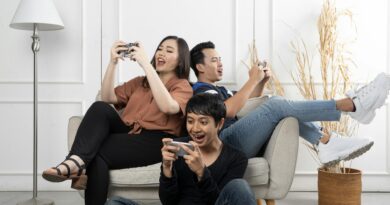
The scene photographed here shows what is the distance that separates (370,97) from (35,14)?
2122 millimetres

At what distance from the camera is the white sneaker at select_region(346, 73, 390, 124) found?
207 cm

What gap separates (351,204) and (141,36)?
1922 mm

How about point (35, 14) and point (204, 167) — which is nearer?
point (204, 167)

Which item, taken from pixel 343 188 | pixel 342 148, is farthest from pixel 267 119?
pixel 343 188

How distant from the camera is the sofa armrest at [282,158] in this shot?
205cm

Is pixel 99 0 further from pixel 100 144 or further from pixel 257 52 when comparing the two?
pixel 100 144

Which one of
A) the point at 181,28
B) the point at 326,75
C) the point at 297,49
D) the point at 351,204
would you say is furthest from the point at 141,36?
the point at 351,204

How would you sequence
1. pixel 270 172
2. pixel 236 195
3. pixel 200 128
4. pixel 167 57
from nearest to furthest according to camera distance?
1. pixel 236 195
2. pixel 200 128
3. pixel 270 172
4. pixel 167 57

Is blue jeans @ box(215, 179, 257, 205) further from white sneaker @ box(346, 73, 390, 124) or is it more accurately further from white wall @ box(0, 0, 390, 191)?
white wall @ box(0, 0, 390, 191)

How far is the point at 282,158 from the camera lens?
6.74 ft

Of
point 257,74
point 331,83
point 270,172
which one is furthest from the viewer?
Answer: point 331,83

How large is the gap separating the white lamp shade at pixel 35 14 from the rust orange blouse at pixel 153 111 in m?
0.95

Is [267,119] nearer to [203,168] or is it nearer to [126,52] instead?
[203,168]

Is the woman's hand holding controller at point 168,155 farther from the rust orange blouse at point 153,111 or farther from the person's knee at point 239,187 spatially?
the rust orange blouse at point 153,111
